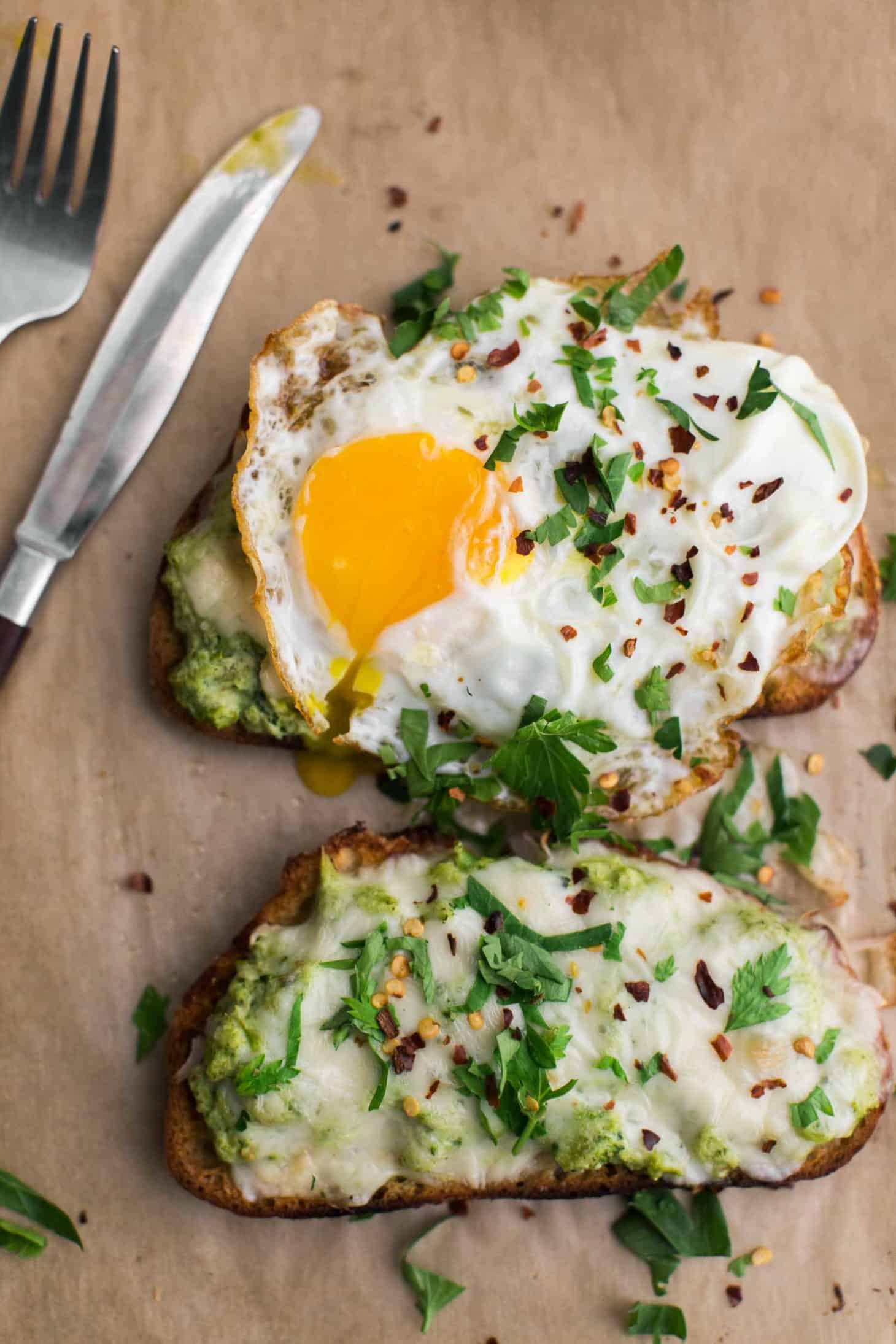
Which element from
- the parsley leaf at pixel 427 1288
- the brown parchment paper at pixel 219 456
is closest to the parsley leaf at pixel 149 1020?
the brown parchment paper at pixel 219 456

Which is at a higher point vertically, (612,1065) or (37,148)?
(37,148)

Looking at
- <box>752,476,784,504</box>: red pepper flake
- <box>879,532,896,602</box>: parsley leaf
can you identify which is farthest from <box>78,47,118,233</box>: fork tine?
<box>879,532,896,602</box>: parsley leaf

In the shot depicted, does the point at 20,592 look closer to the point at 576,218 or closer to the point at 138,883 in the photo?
the point at 138,883

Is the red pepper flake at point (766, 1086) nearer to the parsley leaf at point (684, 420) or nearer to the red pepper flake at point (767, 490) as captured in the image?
the red pepper flake at point (767, 490)

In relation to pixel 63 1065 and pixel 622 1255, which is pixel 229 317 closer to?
pixel 63 1065

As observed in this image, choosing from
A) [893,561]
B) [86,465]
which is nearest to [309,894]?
[86,465]

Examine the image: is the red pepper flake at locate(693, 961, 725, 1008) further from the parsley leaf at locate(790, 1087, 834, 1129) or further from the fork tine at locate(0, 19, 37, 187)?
the fork tine at locate(0, 19, 37, 187)

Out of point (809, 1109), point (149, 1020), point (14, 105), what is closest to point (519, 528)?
point (809, 1109)
